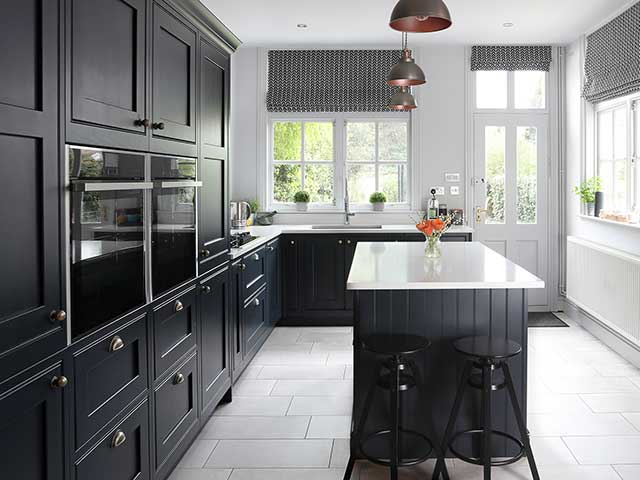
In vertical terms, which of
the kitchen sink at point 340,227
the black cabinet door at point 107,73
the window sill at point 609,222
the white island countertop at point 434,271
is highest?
the black cabinet door at point 107,73

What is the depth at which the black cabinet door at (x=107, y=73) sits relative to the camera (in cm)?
185

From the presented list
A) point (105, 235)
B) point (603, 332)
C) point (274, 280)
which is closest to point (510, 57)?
point (603, 332)

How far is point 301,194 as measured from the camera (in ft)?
20.9

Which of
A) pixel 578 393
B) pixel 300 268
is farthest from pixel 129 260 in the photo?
pixel 300 268

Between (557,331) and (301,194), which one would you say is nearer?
(557,331)

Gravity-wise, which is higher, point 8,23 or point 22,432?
point 8,23

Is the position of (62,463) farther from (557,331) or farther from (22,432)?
(557,331)

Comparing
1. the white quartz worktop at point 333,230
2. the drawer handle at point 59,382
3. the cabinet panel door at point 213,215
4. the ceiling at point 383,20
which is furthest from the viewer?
the white quartz worktop at point 333,230

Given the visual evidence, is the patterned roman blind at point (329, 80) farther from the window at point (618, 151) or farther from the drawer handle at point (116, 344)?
the drawer handle at point (116, 344)

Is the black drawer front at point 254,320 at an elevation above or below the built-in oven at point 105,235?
below

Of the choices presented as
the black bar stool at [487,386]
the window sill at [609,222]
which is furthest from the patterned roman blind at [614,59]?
the black bar stool at [487,386]

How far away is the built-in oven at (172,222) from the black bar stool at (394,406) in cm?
90

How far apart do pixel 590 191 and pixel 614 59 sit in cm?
115

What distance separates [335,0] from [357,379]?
2968 millimetres
